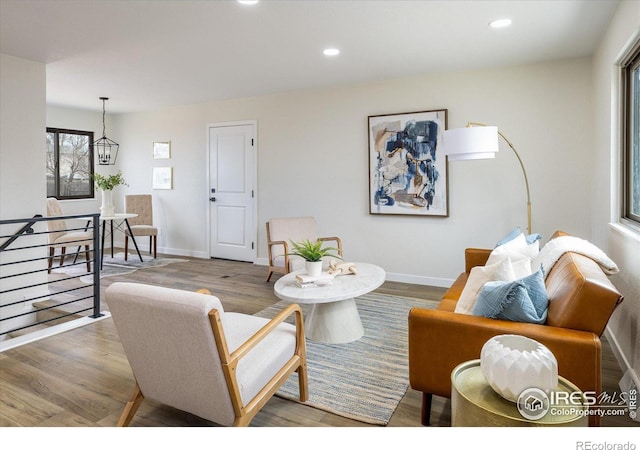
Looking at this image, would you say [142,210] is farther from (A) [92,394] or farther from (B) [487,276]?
(B) [487,276]

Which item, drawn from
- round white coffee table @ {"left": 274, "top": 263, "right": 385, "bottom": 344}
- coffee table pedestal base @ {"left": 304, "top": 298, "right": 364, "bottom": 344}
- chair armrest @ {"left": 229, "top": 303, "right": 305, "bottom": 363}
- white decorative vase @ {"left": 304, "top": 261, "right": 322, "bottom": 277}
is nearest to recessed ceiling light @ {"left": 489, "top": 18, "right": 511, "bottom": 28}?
round white coffee table @ {"left": 274, "top": 263, "right": 385, "bottom": 344}

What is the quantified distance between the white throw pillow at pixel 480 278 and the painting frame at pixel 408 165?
2.36 meters

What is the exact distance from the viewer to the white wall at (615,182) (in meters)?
2.39

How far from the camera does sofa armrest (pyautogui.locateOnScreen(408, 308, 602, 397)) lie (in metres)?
1.63

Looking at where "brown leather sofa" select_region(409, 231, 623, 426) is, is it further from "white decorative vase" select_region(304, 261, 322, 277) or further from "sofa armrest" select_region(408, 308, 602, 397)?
"white decorative vase" select_region(304, 261, 322, 277)

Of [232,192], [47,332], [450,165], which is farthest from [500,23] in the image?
[47,332]

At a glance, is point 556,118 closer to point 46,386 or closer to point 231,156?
point 231,156

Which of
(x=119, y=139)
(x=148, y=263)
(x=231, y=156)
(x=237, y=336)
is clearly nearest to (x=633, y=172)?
(x=237, y=336)

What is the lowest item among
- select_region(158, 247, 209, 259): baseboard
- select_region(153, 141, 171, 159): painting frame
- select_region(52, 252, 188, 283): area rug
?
select_region(52, 252, 188, 283): area rug

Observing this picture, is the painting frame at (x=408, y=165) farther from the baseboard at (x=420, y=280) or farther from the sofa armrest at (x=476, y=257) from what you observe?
the sofa armrest at (x=476, y=257)

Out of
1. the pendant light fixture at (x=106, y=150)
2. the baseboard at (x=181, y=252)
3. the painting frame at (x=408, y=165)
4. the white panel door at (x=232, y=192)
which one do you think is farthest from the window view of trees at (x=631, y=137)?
the pendant light fixture at (x=106, y=150)

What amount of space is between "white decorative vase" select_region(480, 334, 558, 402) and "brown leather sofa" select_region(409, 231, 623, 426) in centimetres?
40

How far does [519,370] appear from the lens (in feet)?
A: 4.17

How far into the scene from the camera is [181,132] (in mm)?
6578
